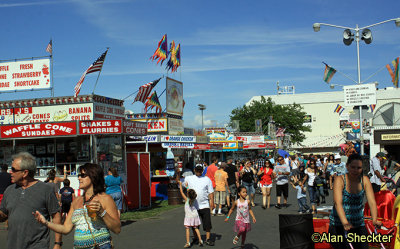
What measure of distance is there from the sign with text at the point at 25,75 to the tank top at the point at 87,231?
19.1 metres

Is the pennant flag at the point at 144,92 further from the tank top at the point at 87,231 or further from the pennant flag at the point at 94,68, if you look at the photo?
the tank top at the point at 87,231

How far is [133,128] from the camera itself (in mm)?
16797

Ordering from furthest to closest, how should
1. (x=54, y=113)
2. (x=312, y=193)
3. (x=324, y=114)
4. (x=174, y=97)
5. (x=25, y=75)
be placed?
(x=324, y=114), (x=174, y=97), (x=25, y=75), (x=54, y=113), (x=312, y=193)

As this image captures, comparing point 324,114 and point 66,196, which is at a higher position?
point 324,114

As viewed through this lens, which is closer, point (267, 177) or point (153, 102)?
point (267, 177)

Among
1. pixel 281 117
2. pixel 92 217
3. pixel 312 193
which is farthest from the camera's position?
pixel 281 117

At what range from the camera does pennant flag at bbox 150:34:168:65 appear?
27306mm

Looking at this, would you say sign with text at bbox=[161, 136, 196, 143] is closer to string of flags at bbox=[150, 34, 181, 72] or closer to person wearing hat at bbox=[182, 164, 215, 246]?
string of flags at bbox=[150, 34, 181, 72]

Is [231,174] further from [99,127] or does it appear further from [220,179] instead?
[99,127]

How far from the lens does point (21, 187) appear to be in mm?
5020

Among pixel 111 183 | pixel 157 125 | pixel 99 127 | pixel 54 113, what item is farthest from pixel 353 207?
pixel 157 125

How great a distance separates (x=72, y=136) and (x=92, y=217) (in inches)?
472

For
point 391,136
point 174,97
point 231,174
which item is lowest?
point 231,174

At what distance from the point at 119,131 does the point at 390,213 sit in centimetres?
1018
